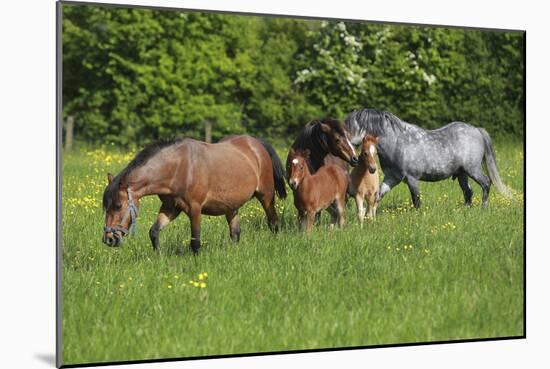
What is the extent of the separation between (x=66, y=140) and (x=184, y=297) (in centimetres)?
156

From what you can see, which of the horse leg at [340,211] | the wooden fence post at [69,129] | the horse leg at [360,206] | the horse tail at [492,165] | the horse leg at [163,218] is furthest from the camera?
the horse tail at [492,165]

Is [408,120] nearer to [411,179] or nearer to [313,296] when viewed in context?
[411,179]

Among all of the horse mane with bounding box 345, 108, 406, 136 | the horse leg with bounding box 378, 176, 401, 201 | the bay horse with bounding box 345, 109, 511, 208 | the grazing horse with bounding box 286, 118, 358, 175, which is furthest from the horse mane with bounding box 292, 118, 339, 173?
the horse leg with bounding box 378, 176, 401, 201

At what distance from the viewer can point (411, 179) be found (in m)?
7.51

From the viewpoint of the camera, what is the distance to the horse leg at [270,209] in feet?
22.8

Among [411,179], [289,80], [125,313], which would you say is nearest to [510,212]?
[411,179]

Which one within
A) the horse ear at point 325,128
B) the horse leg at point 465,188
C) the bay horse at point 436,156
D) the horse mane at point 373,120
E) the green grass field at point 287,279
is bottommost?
the green grass field at point 287,279

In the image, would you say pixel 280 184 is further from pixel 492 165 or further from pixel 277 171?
pixel 492 165

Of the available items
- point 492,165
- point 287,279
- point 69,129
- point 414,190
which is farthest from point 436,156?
point 69,129

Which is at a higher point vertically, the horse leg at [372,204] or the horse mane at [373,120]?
the horse mane at [373,120]

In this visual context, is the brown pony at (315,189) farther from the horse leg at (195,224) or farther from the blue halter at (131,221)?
the blue halter at (131,221)

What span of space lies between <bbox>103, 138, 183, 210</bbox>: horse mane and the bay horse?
73.4 inches

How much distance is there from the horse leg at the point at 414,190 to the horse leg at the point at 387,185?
0.09 meters

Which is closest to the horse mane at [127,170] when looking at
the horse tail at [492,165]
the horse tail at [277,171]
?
the horse tail at [277,171]
